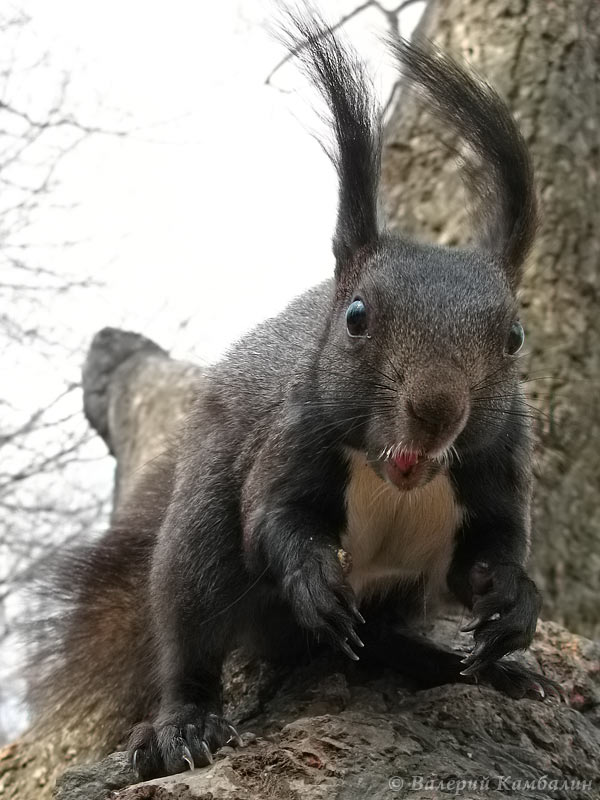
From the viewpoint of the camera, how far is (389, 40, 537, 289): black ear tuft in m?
2.70

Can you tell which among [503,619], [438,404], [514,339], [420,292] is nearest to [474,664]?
[503,619]

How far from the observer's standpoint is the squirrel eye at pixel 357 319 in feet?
8.00

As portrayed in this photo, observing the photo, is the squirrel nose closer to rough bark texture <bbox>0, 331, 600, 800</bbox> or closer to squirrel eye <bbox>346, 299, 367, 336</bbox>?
squirrel eye <bbox>346, 299, 367, 336</bbox>

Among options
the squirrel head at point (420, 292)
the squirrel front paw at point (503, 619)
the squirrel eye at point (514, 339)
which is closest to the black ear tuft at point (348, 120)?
the squirrel head at point (420, 292)

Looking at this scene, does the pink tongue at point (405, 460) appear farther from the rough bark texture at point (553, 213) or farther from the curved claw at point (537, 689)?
the rough bark texture at point (553, 213)

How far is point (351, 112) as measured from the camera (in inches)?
104

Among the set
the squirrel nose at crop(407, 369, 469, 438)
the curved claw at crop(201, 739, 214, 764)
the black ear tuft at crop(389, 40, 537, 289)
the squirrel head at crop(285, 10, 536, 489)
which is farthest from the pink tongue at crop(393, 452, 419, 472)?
the curved claw at crop(201, 739, 214, 764)

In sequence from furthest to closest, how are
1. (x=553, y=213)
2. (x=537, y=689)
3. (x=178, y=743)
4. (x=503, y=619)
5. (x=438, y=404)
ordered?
(x=553, y=213) < (x=537, y=689) < (x=178, y=743) < (x=503, y=619) < (x=438, y=404)

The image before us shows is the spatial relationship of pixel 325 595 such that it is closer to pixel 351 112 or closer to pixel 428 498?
pixel 428 498

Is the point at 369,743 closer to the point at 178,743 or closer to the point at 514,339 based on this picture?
the point at 178,743

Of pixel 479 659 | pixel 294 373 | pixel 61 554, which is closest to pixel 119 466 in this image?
pixel 61 554

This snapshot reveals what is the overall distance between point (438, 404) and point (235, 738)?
1067 millimetres

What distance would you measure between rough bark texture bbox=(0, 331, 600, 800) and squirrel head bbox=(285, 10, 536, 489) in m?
0.67

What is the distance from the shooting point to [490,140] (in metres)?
2.74
